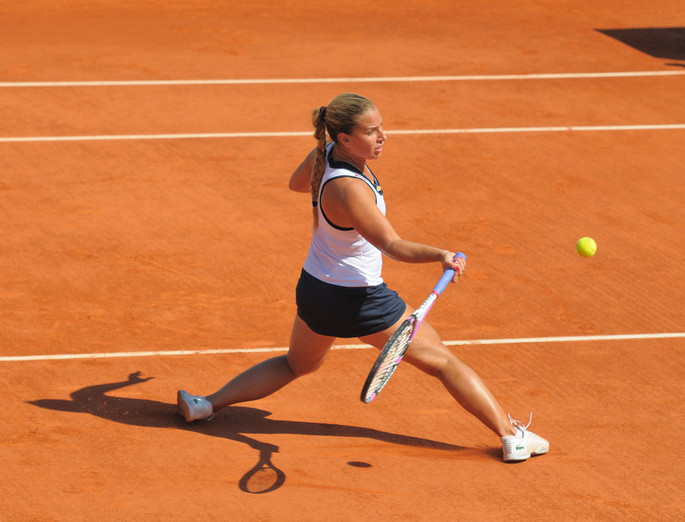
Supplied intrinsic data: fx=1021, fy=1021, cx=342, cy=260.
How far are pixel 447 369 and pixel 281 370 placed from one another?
988 mm

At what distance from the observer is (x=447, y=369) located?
5.52 meters

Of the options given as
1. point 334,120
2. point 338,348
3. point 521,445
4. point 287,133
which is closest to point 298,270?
point 338,348

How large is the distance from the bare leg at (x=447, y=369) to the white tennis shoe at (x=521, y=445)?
19 centimetres

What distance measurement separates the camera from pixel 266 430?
20.1 feet

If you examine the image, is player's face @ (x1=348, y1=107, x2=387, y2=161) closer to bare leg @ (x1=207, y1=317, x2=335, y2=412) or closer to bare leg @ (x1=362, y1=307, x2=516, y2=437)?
bare leg @ (x1=362, y1=307, x2=516, y2=437)

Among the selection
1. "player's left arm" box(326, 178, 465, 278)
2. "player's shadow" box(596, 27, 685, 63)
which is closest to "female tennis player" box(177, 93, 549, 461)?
"player's left arm" box(326, 178, 465, 278)

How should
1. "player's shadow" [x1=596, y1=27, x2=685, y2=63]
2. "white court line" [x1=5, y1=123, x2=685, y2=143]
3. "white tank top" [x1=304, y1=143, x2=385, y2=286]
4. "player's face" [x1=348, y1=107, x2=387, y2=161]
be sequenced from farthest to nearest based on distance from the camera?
"player's shadow" [x1=596, y1=27, x2=685, y2=63] → "white court line" [x1=5, y1=123, x2=685, y2=143] → "white tank top" [x1=304, y1=143, x2=385, y2=286] → "player's face" [x1=348, y1=107, x2=387, y2=161]

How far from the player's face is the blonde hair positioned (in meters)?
0.03

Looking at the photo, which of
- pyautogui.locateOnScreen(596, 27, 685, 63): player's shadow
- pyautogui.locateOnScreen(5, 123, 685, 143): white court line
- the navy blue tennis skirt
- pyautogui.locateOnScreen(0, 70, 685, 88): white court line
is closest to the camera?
the navy blue tennis skirt

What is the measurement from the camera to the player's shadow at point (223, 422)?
5.99 m

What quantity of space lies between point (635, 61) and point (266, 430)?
10.6 m

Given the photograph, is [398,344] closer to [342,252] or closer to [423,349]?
[423,349]

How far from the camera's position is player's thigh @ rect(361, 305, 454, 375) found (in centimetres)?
546

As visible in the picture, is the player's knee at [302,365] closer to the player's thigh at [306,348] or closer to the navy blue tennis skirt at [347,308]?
the player's thigh at [306,348]
